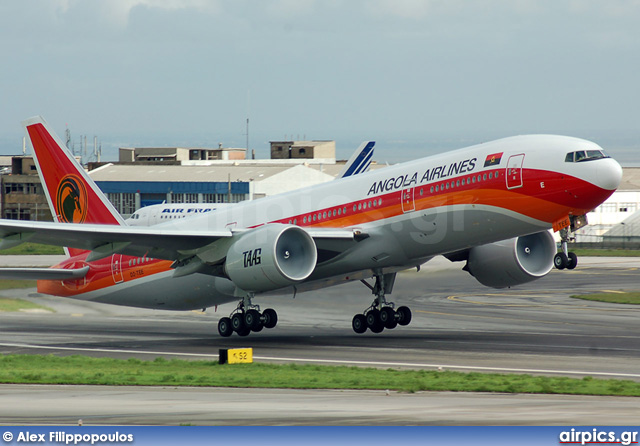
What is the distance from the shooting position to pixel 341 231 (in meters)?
36.1

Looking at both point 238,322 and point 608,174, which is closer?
point 608,174

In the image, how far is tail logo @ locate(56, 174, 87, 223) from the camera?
4231cm

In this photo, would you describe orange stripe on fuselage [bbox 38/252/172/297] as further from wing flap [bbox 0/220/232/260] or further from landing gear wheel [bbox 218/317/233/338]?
landing gear wheel [bbox 218/317/233/338]

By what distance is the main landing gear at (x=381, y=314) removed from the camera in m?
39.7

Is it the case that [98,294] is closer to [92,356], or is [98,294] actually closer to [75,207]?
[75,207]

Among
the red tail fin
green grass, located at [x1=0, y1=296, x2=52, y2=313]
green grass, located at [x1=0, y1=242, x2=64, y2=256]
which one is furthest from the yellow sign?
green grass, located at [x1=0, y1=242, x2=64, y2=256]

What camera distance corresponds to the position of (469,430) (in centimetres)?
1545

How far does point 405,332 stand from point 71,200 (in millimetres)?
15578

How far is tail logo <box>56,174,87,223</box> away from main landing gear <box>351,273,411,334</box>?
12738 mm

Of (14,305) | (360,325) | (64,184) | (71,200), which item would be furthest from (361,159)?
(360,325)

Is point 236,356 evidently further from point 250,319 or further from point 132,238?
point 132,238

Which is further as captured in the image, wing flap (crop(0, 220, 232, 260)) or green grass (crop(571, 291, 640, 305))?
green grass (crop(571, 291, 640, 305))

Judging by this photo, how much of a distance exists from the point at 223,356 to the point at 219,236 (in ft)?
23.9

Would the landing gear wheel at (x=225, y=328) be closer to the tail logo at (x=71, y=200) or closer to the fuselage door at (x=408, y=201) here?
the tail logo at (x=71, y=200)
